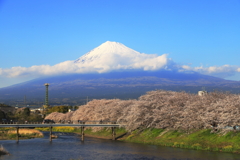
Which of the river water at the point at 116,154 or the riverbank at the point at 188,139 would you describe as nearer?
the river water at the point at 116,154

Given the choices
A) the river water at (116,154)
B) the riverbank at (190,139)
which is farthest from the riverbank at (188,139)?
the river water at (116,154)

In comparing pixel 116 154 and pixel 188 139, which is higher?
pixel 188 139

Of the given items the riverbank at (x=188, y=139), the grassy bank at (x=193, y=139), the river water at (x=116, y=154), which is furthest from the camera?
the riverbank at (x=188, y=139)

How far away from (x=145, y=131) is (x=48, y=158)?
24.3 metres

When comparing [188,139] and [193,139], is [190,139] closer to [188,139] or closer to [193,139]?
[188,139]

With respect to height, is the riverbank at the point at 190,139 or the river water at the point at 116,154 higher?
the riverbank at the point at 190,139

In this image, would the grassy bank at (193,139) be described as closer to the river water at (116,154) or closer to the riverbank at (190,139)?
the riverbank at (190,139)

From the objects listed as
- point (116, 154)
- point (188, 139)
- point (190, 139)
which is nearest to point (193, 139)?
point (190, 139)

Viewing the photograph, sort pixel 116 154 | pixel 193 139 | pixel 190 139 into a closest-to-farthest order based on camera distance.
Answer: pixel 116 154, pixel 193 139, pixel 190 139

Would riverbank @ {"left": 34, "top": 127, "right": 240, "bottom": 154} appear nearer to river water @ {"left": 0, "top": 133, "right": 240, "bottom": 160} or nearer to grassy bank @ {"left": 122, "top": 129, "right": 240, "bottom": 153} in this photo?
grassy bank @ {"left": 122, "top": 129, "right": 240, "bottom": 153}

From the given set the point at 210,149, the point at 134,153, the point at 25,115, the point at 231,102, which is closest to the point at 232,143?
the point at 210,149

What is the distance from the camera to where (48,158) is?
141 ft

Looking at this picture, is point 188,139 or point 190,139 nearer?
point 190,139

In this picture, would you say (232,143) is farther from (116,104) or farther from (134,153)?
(116,104)
